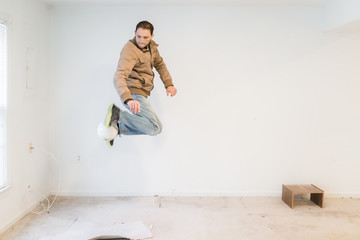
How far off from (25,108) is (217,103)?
2.21 metres

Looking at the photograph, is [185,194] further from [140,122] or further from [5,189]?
[5,189]

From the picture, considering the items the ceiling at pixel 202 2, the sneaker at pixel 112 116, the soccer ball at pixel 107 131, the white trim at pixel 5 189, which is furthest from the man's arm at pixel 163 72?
the white trim at pixel 5 189

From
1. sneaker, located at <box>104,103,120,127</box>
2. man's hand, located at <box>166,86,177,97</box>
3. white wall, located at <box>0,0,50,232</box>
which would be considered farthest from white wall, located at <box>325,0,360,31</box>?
white wall, located at <box>0,0,50,232</box>

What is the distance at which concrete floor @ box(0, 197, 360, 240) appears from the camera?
2.64 metres

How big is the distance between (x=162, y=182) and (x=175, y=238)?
113 centimetres

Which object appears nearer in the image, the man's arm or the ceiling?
the man's arm

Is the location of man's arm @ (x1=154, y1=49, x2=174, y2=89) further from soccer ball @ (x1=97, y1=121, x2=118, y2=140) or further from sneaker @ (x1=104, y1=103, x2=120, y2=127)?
soccer ball @ (x1=97, y1=121, x2=118, y2=140)

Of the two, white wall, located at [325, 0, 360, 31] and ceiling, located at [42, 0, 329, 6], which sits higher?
ceiling, located at [42, 0, 329, 6]

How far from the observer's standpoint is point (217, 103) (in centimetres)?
361

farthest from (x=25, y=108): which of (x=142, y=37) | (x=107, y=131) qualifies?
(x=142, y=37)

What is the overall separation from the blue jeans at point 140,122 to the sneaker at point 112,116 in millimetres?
39

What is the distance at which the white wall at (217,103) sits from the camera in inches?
139

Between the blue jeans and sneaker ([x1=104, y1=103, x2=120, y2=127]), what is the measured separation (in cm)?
4

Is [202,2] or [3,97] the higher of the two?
[202,2]
